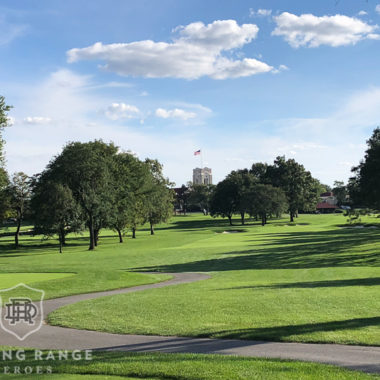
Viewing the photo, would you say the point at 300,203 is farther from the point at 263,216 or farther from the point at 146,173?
the point at 146,173

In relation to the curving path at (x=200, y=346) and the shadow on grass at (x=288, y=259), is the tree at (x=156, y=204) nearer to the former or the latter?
the shadow on grass at (x=288, y=259)

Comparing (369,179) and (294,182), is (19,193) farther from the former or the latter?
(294,182)

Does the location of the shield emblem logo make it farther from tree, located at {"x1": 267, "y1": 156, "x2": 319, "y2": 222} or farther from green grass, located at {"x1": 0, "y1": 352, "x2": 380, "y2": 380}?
tree, located at {"x1": 267, "y1": 156, "x2": 319, "y2": 222}

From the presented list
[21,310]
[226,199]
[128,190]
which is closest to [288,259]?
[21,310]

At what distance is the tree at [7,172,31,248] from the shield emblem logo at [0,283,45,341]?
4948cm

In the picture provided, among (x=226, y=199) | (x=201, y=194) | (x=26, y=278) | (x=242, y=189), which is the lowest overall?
(x=26, y=278)

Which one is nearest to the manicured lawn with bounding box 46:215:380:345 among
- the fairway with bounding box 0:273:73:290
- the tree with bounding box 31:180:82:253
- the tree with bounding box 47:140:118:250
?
the fairway with bounding box 0:273:73:290

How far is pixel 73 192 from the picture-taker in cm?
5850

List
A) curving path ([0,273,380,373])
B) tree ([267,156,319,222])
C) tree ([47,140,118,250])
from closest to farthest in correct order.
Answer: curving path ([0,273,380,373]) < tree ([47,140,118,250]) < tree ([267,156,319,222])

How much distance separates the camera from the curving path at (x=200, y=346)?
9.41 m

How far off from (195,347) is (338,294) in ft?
30.1

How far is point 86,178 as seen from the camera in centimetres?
5891

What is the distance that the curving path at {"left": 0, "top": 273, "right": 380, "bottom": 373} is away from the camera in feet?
30.9

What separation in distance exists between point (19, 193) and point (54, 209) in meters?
16.9
